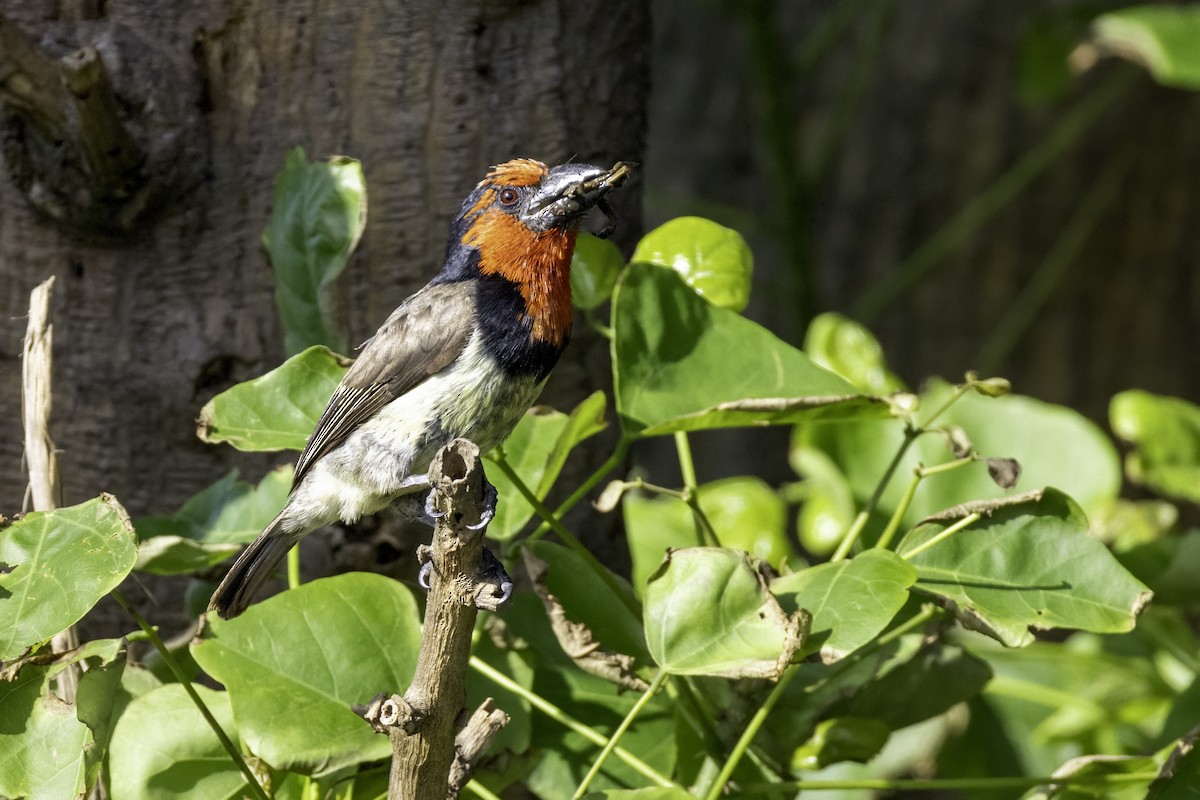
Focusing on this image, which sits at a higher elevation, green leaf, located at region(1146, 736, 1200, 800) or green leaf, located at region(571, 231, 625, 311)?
green leaf, located at region(571, 231, 625, 311)

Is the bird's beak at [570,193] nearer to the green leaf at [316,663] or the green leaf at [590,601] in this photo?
the green leaf at [590,601]

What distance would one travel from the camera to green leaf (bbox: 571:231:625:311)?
1961 millimetres

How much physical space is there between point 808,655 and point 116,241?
4.21 feet

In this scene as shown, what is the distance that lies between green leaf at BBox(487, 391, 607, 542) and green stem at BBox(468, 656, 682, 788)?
200 mm

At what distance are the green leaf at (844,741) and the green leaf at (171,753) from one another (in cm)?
81

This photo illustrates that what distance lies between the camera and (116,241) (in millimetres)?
2014

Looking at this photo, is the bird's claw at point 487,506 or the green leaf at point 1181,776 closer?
the bird's claw at point 487,506

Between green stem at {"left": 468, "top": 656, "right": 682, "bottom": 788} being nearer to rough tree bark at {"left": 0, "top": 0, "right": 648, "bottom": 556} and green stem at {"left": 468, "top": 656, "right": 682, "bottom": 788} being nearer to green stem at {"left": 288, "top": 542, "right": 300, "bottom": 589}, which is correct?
green stem at {"left": 288, "top": 542, "right": 300, "bottom": 589}

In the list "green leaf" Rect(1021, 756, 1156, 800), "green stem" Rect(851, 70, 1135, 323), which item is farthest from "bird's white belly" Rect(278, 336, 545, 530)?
"green stem" Rect(851, 70, 1135, 323)

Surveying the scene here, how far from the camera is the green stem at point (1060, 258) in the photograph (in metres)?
4.42

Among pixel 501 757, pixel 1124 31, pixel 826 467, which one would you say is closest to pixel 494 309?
pixel 501 757

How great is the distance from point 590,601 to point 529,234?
55cm

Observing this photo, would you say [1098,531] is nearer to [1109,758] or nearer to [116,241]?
[1109,758]

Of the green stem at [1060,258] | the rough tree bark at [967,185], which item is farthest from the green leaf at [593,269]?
the green stem at [1060,258]
